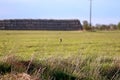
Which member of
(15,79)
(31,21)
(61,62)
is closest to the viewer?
(15,79)

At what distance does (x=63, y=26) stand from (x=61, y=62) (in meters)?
113

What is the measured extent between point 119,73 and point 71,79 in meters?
2.65

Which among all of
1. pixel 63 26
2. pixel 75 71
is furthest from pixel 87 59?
pixel 63 26

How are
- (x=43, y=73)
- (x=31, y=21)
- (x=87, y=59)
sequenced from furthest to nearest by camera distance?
(x=31, y=21)
(x=87, y=59)
(x=43, y=73)

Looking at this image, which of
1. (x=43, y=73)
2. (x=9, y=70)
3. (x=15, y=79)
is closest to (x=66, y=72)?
(x=43, y=73)

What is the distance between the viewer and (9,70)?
442 inches

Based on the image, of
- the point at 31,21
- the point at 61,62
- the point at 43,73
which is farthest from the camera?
the point at 31,21

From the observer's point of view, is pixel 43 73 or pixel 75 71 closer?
pixel 43 73

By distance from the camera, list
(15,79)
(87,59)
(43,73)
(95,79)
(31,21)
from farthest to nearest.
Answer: (31,21) → (87,59) → (95,79) → (43,73) → (15,79)

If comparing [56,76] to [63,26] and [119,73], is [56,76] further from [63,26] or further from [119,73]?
[63,26]

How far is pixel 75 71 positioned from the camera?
478 inches

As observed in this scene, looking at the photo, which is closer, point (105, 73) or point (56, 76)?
point (56, 76)

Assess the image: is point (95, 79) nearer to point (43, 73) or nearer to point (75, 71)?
point (75, 71)

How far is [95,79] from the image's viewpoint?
1209 centimetres
